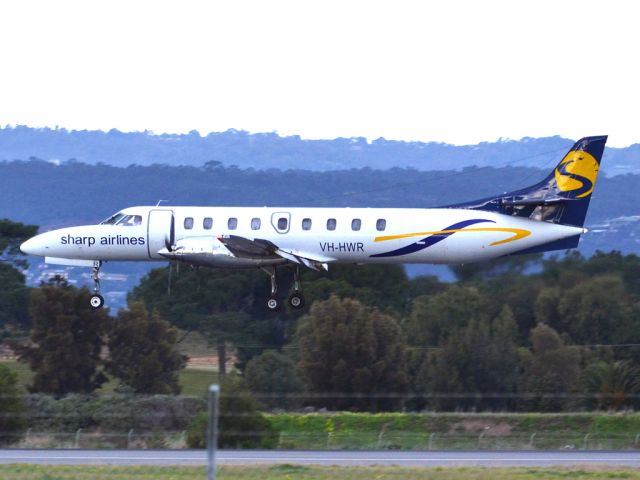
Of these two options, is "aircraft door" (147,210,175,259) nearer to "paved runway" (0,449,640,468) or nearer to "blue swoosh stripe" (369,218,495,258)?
"blue swoosh stripe" (369,218,495,258)

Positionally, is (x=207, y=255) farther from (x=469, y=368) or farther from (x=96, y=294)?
(x=469, y=368)

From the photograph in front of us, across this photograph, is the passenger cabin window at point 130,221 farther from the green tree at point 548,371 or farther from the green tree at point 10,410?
the green tree at point 548,371

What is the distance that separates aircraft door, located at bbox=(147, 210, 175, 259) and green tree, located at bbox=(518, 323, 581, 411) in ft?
49.5

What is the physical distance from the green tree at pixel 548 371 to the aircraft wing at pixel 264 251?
10.8 meters

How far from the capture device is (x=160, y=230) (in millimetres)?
45406

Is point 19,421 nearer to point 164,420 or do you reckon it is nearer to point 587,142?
point 164,420

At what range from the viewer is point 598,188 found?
19312 cm

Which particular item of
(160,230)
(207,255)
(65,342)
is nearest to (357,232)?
(207,255)

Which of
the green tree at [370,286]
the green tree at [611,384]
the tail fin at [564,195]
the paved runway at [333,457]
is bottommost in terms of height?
the paved runway at [333,457]

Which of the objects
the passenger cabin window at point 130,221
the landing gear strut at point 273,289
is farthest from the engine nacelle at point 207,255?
the passenger cabin window at point 130,221

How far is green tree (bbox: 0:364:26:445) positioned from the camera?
3509cm

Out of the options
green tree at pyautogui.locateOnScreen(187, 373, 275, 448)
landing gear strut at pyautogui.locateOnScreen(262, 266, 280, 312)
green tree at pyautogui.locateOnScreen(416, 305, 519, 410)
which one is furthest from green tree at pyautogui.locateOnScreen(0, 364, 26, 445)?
green tree at pyautogui.locateOnScreen(416, 305, 519, 410)

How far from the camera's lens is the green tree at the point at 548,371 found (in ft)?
166

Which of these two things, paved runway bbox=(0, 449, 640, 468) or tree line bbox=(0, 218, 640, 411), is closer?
paved runway bbox=(0, 449, 640, 468)
